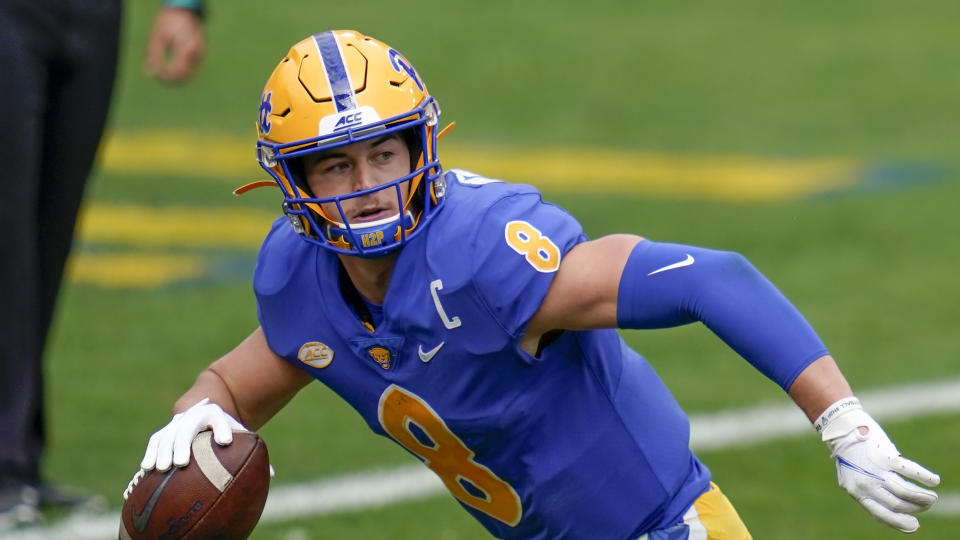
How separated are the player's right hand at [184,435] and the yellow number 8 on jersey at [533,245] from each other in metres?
0.79

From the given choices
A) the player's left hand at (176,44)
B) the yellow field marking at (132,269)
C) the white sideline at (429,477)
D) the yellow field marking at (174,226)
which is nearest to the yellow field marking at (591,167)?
the yellow field marking at (174,226)

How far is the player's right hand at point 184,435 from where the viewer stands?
11.6ft

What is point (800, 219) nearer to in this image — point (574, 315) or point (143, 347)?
point (143, 347)

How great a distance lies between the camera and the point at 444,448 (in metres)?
3.74

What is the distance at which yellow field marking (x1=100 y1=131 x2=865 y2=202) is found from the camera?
9.84 m

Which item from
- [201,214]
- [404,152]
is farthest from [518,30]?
[404,152]

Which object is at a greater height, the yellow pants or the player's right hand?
the player's right hand

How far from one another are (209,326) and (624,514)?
168 inches

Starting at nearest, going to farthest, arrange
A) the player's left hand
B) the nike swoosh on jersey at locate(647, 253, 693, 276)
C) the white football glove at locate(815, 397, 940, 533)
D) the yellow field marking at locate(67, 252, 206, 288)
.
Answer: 1. the white football glove at locate(815, 397, 940, 533)
2. the nike swoosh on jersey at locate(647, 253, 693, 276)
3. the player's left hand
4. the yellow field marking at locate(67, 252, 206, 288)

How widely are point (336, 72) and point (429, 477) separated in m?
2.43

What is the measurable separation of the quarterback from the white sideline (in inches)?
59.2

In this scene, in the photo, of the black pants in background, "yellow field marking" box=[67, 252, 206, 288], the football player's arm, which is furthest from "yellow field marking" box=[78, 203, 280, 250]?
the football player's arm

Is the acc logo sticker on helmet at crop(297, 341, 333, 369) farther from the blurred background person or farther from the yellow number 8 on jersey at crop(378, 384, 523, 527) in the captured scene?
the blurred background person

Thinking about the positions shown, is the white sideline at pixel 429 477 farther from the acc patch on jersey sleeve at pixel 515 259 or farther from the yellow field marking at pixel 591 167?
the yellow field marking at pixel 591 167
